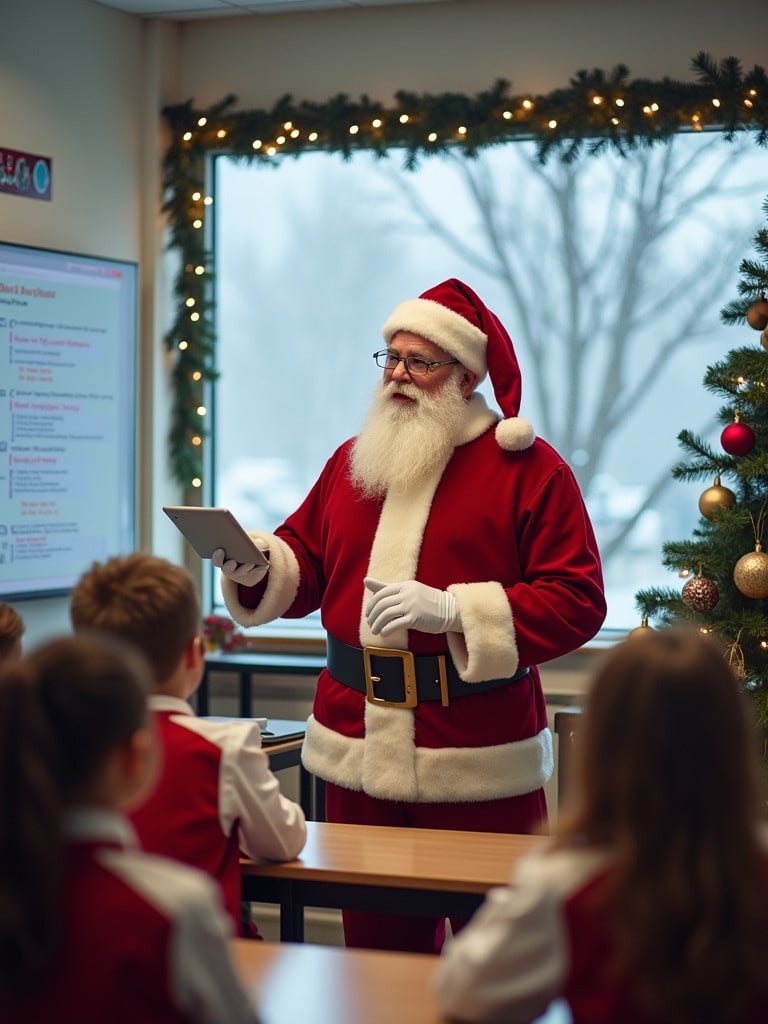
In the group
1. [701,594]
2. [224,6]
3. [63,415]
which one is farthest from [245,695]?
[224,6]

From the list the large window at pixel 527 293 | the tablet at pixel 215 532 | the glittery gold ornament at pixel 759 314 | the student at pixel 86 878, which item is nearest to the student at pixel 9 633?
the tablet at pixel 215 532

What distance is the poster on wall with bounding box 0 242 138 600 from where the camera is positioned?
446 centimetres

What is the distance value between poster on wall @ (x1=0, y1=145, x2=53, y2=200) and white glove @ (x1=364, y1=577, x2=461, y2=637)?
2.35m

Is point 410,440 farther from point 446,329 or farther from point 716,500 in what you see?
point 716,500

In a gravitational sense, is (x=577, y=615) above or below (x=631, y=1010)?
above

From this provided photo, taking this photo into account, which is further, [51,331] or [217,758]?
[51,331]

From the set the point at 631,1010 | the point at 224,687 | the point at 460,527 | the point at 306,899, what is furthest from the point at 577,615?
the point at 224,687

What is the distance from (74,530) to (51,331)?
0.67m

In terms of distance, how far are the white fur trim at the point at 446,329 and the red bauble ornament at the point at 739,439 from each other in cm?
85

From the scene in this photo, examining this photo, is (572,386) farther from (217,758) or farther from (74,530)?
(217,758)

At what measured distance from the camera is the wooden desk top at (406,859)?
7.52ft

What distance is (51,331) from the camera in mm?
4594

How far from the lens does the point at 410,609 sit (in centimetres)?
278

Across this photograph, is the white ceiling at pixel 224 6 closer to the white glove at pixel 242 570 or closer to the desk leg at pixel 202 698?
the desk leg at pixel 202 698
